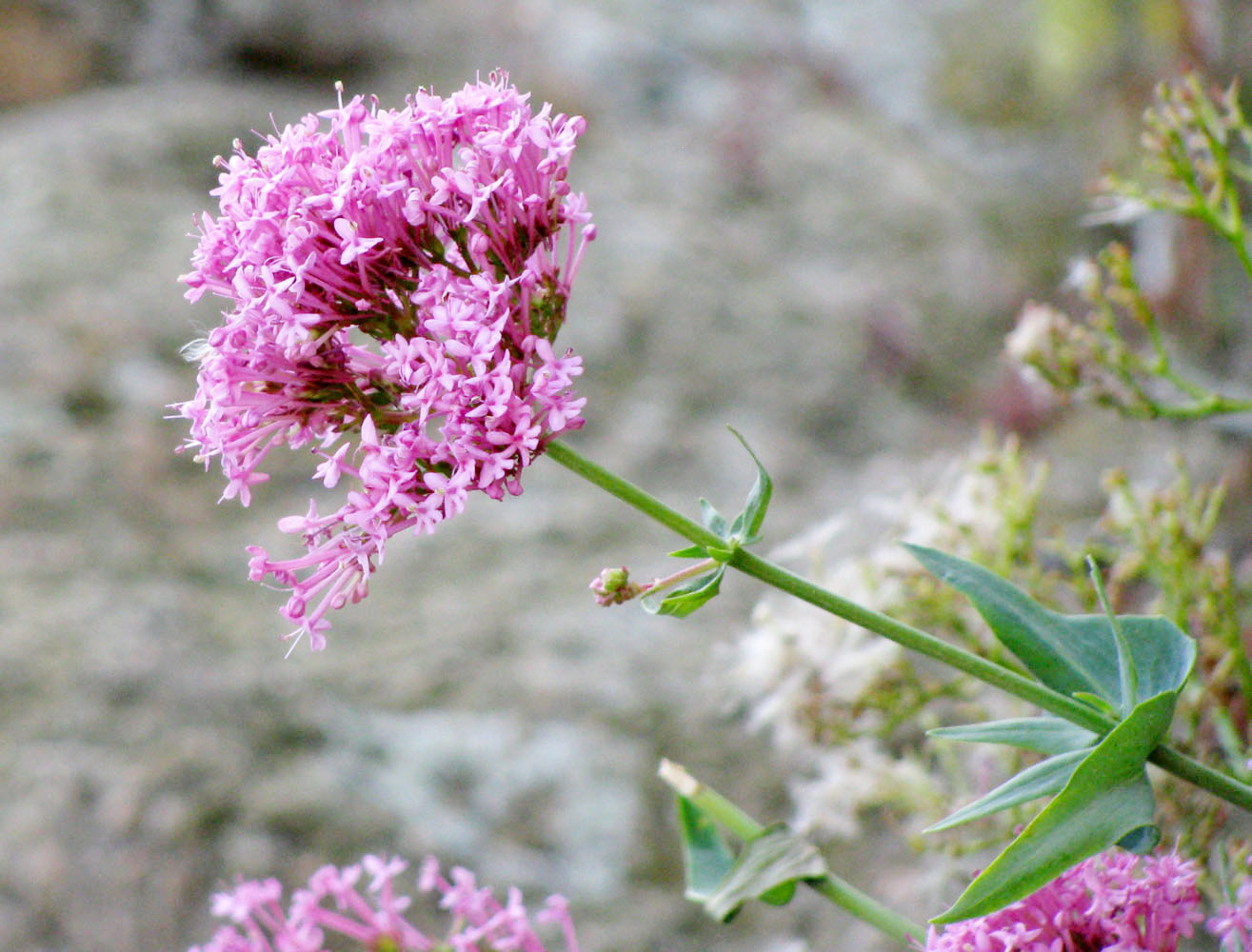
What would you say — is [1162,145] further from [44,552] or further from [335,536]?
[44,552]

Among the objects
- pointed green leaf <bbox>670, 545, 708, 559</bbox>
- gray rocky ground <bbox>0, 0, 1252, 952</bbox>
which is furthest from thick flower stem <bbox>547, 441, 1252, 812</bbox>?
gray rocky ground <bbox>0, 0, 1252, 952</bbox>

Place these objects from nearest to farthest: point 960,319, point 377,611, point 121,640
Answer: point 121,640 → point 377,611 → point 960,319

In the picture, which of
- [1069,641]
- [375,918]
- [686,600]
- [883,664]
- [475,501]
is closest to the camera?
[686,600]

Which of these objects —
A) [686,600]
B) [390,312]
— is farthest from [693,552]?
[390,312]

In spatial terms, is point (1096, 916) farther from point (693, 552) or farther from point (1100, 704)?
point (693, 552)

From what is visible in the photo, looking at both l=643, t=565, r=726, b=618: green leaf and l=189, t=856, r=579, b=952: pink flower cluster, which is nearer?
l=643, t=565, r=726, b=618: green leaf

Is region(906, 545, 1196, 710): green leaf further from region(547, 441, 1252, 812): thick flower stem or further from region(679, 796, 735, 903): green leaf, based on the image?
region(679, 796, 735, 903): green leaf

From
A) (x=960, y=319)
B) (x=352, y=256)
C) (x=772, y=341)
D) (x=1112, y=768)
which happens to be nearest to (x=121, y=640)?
(x=352, y=256)
